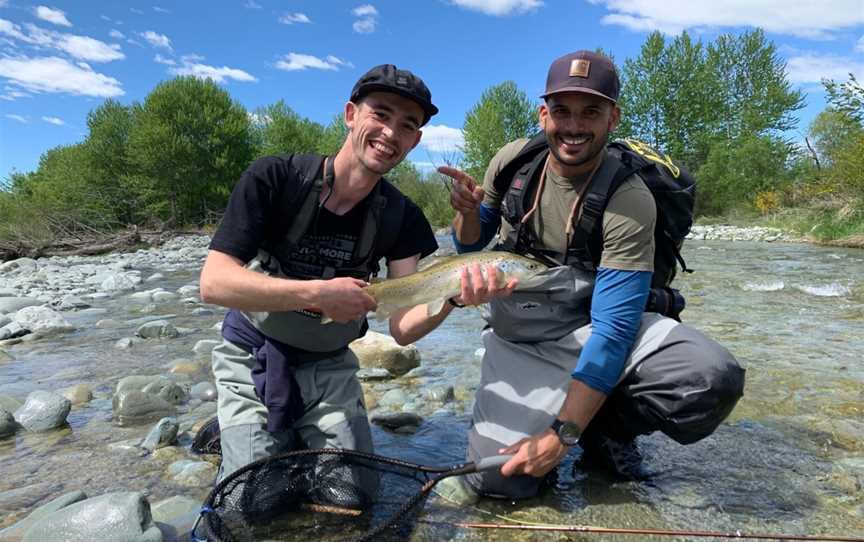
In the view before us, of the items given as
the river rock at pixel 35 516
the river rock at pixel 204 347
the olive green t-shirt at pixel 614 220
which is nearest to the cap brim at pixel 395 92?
the olive green t-shirt at pixel 614 220

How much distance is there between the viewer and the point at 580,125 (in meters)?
3.56

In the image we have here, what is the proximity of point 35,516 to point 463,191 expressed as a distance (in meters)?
3.09

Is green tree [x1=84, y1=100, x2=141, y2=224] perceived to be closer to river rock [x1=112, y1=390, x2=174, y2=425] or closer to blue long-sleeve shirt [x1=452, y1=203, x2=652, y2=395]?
river rock [x1=112, y1=390, x2=174, y2=425]

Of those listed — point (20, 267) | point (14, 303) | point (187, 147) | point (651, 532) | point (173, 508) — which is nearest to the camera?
point (651, 532)

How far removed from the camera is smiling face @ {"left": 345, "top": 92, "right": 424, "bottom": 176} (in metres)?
3.43

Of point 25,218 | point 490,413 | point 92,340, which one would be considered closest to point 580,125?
point 490,413

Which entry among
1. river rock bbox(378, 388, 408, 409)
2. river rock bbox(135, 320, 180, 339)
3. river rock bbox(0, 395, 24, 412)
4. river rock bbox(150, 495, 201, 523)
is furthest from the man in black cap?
river rock bbox(135, 320, 180, 339)

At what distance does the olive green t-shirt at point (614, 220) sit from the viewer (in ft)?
10.8

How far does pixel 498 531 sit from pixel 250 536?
127 cm

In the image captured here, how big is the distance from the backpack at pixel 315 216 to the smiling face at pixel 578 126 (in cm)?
113

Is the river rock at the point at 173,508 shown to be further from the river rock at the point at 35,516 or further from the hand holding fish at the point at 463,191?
the hand holding fish at the point at 463,191

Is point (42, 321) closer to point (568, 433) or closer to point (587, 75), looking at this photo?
point (568, 433)

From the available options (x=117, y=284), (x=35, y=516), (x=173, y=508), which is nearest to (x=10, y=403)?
(x=35, y=516)

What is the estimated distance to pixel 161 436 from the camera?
3.89 metres
